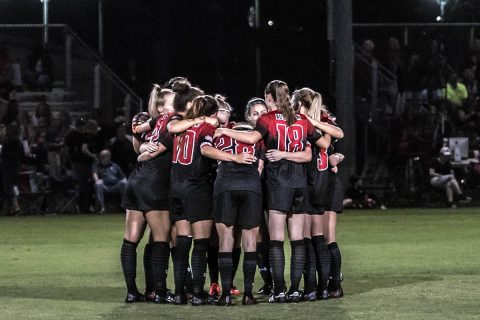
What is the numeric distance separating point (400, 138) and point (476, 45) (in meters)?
3.22

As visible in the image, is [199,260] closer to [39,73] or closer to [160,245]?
[160,245]

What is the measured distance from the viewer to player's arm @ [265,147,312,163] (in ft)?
36.4

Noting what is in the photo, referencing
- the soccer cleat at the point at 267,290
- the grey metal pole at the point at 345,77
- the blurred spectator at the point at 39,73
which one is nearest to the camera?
the soccer cleat at the point at 267,290

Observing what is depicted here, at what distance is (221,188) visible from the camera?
10945mm

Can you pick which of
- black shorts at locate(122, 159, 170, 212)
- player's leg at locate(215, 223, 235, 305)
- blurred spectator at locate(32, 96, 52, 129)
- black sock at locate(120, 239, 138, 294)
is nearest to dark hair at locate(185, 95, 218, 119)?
black shorts at locate(122, 159, 170, 212)

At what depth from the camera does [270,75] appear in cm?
2841

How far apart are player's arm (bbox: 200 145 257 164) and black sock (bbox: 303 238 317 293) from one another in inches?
43.2

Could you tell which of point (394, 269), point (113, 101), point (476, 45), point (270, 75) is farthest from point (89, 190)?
point (394, 269)

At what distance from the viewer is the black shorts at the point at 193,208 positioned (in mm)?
10984

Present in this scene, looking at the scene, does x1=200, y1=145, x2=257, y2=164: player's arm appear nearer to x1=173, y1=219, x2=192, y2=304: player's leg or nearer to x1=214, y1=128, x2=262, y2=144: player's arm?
x1=214, y1=128, x2=262, y2=144: player's arm

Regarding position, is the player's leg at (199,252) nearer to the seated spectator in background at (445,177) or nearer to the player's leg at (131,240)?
the player's leg at (131,240)

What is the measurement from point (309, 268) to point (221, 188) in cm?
125

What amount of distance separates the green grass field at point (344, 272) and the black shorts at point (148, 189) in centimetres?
93

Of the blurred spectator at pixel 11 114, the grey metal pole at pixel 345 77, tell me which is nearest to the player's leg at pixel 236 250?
the grey metal pole at pixel 345 77
